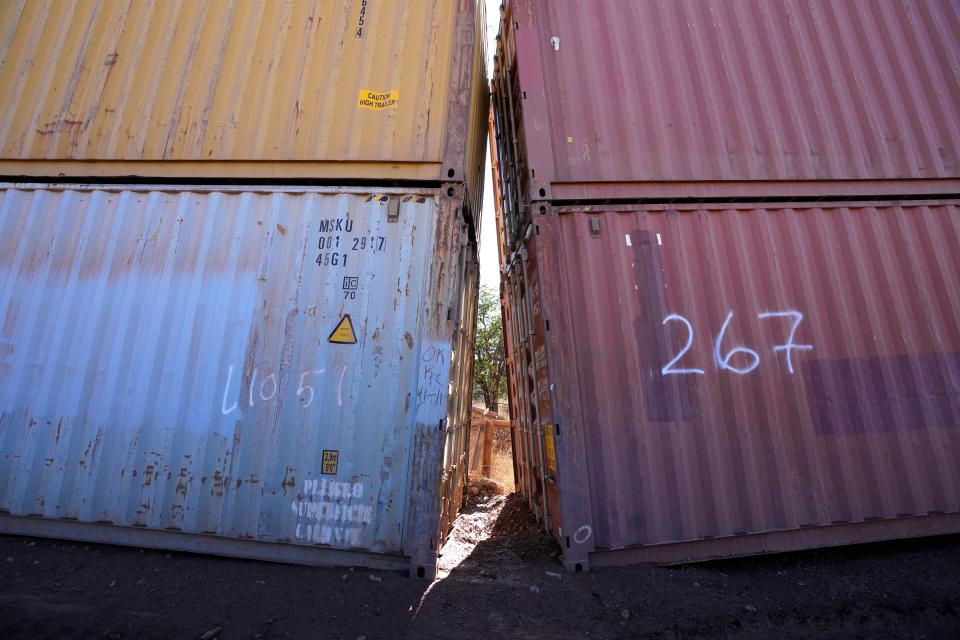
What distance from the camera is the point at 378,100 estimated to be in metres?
3.91

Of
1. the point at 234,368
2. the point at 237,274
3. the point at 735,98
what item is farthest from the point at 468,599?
the point at 735,98

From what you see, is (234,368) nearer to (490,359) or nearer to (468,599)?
(468,599)

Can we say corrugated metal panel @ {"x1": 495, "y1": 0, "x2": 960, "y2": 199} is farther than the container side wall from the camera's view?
Yes

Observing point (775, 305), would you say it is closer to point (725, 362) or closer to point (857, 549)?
point (725, 362)

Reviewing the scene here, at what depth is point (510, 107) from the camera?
4953mm

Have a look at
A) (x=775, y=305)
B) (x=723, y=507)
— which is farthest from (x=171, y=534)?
(x=775, y=305)

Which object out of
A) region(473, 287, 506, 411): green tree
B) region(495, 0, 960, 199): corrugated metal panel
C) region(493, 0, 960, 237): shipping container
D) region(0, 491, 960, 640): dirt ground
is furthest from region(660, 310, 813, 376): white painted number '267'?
region(473, 287, 506, 411): green tree

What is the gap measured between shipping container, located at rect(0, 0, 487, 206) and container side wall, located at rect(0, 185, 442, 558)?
0.34m

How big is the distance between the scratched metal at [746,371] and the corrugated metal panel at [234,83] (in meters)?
1.68

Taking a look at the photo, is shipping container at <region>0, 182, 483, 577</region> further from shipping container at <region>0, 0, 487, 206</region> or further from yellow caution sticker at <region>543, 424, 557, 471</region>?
yellow caution sticker at <region>543, 424, 557, 471</region>

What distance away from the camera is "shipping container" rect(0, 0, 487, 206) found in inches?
149

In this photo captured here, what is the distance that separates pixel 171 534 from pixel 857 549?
541 cm

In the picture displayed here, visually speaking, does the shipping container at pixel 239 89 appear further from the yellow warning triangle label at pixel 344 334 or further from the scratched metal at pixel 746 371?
the scratched metal at pixel 746 371

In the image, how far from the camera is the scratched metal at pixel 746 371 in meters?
3.22
